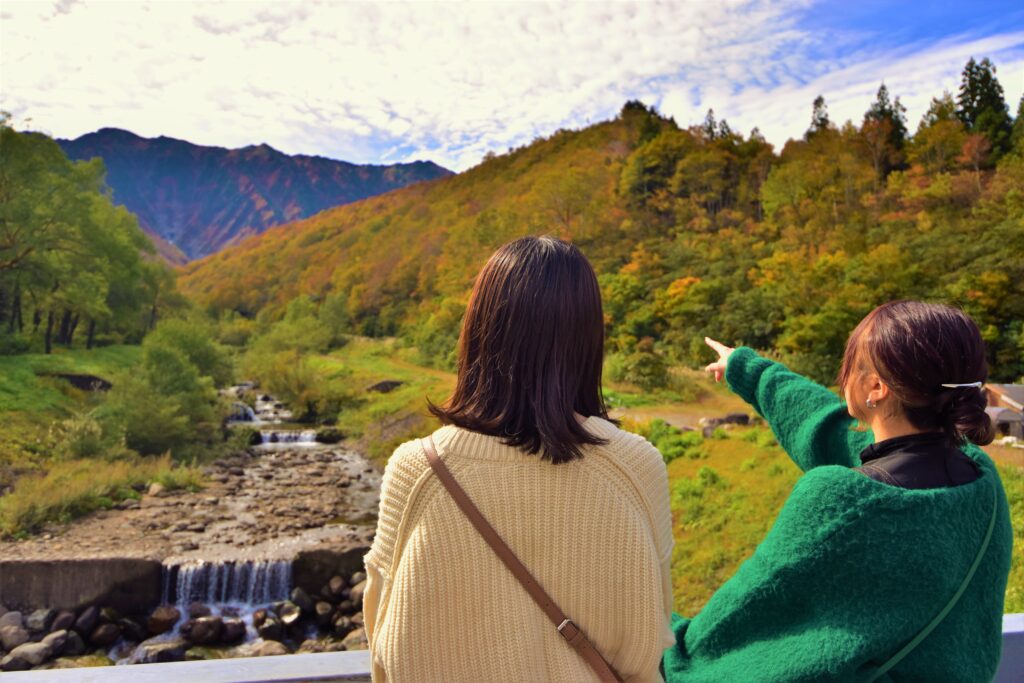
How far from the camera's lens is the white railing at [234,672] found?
3.97 ft

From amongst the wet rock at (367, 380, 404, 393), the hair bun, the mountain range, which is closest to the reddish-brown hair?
the hair bun

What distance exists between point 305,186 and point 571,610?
777cm

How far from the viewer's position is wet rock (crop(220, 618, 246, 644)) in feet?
16.5

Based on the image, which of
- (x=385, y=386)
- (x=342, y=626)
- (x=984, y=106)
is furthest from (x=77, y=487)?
(x=984, y=106)

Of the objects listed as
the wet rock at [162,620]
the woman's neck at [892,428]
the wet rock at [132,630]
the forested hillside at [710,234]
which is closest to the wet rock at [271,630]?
the wet rock at [162,620]

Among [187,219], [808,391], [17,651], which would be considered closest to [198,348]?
[187,219]

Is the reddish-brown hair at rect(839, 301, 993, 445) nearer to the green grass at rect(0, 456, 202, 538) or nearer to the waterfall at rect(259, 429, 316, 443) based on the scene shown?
the green grass at rect(0, 456, 202, 538)

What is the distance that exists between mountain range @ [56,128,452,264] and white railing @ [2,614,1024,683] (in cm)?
624

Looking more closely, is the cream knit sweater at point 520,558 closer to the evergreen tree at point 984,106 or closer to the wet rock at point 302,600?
the wet rock at point 302,600

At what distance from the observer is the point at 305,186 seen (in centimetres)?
792

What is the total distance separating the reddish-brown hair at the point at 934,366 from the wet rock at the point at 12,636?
523 centimetres

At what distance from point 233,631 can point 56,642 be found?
44.1 inches

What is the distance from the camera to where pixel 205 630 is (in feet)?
16.4

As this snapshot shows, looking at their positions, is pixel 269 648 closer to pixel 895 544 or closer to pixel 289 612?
pixel 289 612
